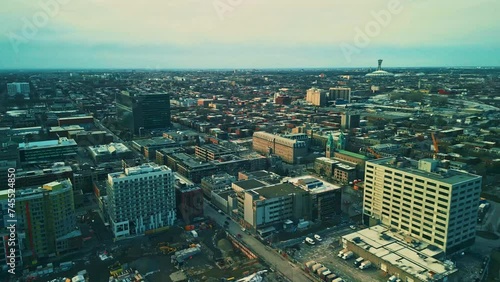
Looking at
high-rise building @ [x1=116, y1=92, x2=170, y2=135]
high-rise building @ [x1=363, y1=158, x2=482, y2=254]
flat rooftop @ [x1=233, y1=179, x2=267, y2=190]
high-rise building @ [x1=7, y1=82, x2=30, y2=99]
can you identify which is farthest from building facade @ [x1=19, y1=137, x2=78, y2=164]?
high-rise building @ [x1=7, y1=82, x2=30, y2=99]

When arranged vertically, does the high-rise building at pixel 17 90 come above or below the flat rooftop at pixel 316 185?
above

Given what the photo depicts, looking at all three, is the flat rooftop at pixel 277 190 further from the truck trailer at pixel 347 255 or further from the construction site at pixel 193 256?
the truck trailer at pixel 347 255

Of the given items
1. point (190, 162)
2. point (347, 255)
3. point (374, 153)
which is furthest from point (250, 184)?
point (374, 153)

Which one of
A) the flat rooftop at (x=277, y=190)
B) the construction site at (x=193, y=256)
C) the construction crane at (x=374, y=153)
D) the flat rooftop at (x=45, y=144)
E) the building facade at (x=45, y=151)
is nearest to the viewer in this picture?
the construction site at (x=193, y=256)

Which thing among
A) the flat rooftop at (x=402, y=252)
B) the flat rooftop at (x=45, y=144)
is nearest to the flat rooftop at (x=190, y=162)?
the flat rooftop at (x=45, y=144)

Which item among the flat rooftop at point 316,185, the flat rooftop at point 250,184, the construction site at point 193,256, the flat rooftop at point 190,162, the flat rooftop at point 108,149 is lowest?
the construction site at point 193,256

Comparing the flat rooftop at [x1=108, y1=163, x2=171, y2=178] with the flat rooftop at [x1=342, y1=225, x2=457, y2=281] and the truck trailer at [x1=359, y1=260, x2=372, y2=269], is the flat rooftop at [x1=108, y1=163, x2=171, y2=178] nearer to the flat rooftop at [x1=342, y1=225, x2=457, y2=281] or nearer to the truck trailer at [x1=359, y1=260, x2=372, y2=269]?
the flat rooftop at [x1=342, y1=225, x2=457, y2=281]

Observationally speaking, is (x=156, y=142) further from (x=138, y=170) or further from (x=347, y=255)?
(x=347, y=255)
